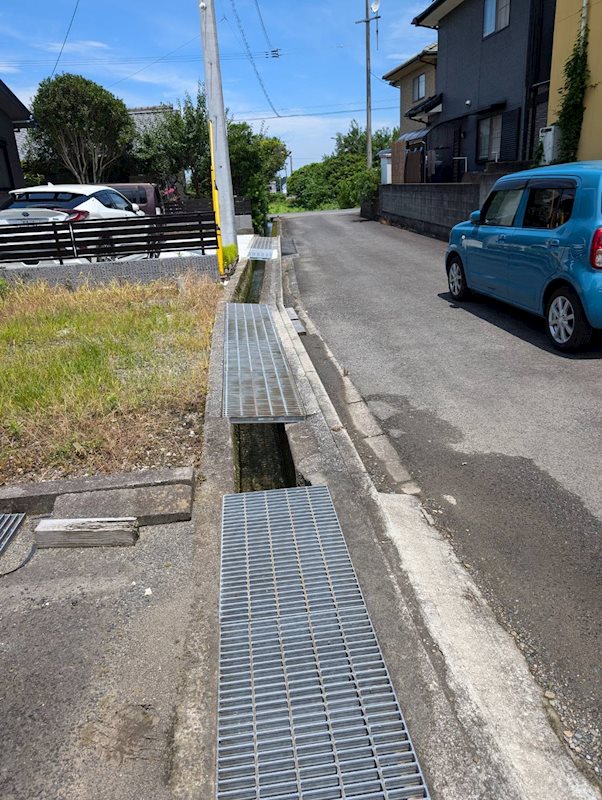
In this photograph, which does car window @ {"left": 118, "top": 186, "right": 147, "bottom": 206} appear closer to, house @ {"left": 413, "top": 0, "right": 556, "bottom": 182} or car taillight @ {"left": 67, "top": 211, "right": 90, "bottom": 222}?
car taillight @ {"left": 67, "top": 211, "right": 90, "bottom": 222}

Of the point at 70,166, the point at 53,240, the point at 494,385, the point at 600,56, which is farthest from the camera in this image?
the point at 70,166

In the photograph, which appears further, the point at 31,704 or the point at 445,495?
the point at 445,495

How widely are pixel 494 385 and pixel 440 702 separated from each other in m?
3.75

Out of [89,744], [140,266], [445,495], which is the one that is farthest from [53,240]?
[89,744]

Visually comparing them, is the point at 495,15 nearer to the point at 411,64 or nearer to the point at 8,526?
the point at 411,64

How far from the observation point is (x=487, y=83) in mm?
18922

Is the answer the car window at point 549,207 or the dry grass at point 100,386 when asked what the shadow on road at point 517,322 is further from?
the dry grass at point 100,386

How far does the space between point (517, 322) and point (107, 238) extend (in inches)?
293

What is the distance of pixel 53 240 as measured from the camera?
1067cm

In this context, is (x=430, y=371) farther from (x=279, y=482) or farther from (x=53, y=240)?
(x=53, y=240)

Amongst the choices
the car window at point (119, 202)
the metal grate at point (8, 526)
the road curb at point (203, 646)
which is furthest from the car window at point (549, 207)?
the car window at point (119, 202)

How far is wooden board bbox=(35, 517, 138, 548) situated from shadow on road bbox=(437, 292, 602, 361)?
4.79m

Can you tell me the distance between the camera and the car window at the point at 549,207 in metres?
6.00

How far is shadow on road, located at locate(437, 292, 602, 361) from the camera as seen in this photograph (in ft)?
20.2
